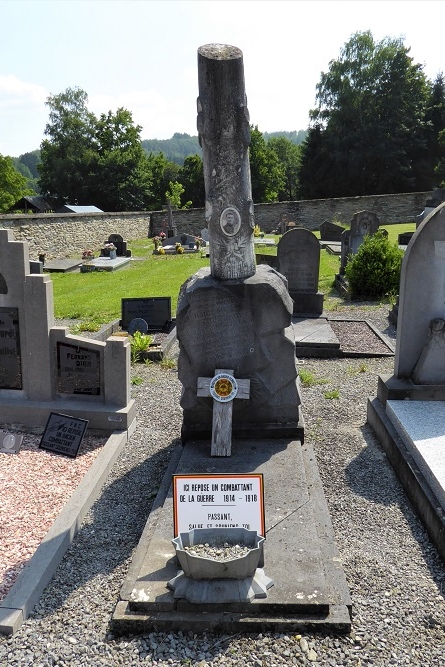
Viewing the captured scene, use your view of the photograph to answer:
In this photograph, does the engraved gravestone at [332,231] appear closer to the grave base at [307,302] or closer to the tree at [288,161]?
the grave base at [307,302]

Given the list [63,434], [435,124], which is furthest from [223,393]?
[435,124]

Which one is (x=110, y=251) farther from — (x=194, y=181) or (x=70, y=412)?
(x=194, y=181)

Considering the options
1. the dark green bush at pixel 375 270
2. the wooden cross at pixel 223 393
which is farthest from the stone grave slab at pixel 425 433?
the dark green bush at pixel 375 270

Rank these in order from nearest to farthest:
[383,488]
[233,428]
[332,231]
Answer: [383,488] → [233,428] → [332,231]

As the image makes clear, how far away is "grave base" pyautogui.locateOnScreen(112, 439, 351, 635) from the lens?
11.6 feet

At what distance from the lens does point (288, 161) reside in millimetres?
77438

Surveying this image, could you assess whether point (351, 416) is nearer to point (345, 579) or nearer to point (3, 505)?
point (345, 579)

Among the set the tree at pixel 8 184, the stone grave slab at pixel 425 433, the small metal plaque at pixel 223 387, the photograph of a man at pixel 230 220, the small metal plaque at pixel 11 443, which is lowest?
the small metal plaque at pixel 11 443

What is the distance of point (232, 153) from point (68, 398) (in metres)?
3.38

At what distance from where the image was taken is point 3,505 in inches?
199

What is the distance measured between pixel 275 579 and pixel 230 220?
3348 mm

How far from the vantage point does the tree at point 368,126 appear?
43906 mm

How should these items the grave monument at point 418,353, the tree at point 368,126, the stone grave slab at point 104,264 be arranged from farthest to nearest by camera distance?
the tree at point 368,126 → the stone grave slab at point 104,264 → the grave monument at point 418,353

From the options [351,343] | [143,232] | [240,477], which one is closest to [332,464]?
[240,477]
